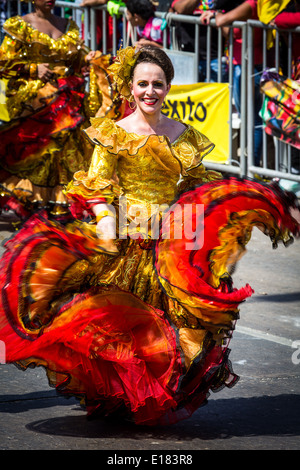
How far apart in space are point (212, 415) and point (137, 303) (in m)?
0.74

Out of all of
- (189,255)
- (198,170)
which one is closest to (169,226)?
(189,255)

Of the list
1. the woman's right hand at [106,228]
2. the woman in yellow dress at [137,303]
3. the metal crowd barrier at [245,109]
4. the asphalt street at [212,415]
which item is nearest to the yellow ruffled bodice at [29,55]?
the metal crowd barrier at [245,109]

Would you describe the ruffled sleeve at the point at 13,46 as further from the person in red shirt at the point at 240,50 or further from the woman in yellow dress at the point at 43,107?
the person in red shirt at the point at 240,50

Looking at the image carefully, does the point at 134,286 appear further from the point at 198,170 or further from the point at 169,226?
the point at 198,170

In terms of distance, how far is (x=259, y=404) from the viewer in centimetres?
454

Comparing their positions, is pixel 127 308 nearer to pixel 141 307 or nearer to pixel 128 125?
pixel 141 307

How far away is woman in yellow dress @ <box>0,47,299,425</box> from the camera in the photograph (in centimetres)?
395

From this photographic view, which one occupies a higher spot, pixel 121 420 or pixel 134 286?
pixel 134 286

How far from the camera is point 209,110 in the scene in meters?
9.47

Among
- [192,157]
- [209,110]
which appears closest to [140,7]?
[209,110]

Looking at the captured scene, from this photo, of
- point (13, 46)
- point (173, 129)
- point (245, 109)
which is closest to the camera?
point (173, 129)

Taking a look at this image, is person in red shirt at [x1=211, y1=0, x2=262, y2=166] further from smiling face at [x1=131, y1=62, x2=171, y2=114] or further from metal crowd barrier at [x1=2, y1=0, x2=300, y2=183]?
smiling face at [x1=131, y1=62, x2=171, y2=114]

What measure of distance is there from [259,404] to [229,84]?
5.45m

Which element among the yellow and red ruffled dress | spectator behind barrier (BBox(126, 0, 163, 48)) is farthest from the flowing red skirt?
spectator behind barrier (BBox(126, 0, 163, 48))
